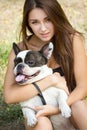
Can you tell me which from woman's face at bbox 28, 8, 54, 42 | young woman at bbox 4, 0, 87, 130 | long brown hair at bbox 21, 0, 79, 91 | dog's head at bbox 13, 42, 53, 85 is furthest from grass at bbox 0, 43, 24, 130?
woman's face at bbox 28, 8, 54, 42

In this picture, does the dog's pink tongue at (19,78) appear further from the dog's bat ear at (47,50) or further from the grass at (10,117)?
the grass at (10,117)

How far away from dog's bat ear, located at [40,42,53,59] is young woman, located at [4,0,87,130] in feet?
0.46

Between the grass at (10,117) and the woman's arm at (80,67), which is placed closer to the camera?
the woman's arm at (80,67)

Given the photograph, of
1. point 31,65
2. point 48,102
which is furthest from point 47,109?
point 31,65

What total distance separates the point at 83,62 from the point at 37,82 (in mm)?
425

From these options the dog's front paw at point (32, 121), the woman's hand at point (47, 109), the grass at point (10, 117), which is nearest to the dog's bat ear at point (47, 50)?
the woman's hand at point (47, 109)

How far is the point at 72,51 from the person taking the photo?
3.55 m

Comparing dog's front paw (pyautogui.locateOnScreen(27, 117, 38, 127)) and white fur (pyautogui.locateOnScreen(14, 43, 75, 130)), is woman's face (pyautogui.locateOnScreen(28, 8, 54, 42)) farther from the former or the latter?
dog's front paw (pyautogui.locateOnScreen(27, 117, 38, 127))

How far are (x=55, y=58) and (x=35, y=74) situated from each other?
0.38 meters

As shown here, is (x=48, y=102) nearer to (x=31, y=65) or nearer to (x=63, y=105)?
(x=63, y=105)

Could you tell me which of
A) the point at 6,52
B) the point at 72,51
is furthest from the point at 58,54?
the point at 6,52

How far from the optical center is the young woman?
3.33m

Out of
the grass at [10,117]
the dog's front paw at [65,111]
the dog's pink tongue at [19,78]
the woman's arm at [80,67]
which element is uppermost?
the dog's pink tongue at [19,78]

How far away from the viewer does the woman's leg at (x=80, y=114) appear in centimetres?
328
